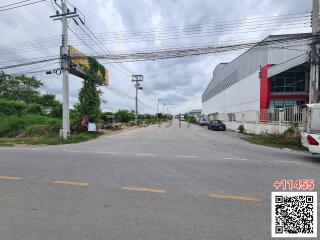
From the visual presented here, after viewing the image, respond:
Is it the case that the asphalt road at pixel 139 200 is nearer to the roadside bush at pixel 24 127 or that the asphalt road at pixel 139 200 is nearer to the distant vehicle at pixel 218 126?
the roadside bush at pixel 24 127

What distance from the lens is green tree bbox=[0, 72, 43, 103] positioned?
37.5m

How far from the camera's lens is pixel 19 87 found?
130 ft

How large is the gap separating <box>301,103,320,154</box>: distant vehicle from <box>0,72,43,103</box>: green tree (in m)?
44.5

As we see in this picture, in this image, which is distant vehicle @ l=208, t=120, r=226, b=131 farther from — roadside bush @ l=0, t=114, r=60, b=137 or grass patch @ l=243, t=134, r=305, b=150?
roadside bush @ l=0, t=114, r=60, b=137

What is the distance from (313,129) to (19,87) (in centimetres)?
4695

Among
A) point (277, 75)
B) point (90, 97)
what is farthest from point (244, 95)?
point (90, 97)

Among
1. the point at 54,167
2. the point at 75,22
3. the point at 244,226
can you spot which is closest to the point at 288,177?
the point at 244,226

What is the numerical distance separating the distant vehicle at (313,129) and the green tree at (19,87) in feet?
→ 146

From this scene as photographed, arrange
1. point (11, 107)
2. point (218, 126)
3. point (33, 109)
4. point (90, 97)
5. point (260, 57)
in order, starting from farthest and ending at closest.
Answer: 1. point (218, 126)
2. point (33, 109)
3. point (260, 57)
4. point (11, 107)
5. point (90, 97)

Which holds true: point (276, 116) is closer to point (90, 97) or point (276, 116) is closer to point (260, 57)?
point (260, 57)

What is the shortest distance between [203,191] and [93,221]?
243 centimetres

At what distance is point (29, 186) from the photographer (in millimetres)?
4820

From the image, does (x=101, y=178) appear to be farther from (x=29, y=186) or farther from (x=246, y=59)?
(x=246, y=59)

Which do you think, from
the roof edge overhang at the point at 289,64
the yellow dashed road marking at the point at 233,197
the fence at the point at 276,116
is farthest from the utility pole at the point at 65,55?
the roof edge overhang at the point at 289,64
